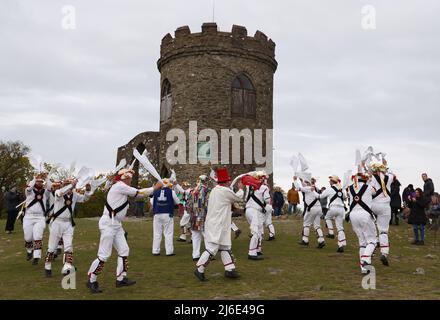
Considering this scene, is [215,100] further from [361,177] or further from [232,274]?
[232,274]

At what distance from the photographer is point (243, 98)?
84.0 ft

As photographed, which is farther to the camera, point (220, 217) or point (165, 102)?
point (165, 102)

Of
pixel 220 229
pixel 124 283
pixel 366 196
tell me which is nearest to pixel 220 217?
pixel 220 229

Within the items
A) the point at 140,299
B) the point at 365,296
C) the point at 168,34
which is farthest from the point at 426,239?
the point at 168,34

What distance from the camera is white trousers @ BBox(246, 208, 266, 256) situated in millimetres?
10438

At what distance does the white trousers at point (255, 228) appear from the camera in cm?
1044

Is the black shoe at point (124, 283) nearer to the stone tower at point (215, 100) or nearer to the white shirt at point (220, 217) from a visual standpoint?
the white shirt at point (220, 217)

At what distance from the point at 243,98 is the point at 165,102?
4.69 m

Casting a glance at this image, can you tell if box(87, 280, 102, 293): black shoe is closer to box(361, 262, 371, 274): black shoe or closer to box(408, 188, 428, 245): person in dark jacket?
box(361, 262, 371, 274): black shoe

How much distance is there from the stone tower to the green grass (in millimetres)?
11808

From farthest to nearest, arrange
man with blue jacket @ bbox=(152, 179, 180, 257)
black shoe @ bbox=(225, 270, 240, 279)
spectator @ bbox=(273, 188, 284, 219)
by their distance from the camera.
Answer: spectator @ bbox=(273, 188, 284, 219)
man with blue jacket @ bbox=(152, 179, 180, 257)
black shoe @ bbox=(225, 270, 240, 279)

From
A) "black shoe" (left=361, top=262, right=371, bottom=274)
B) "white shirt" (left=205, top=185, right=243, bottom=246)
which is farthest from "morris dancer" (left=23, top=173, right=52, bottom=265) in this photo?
"black shoe" (left=361, top=262, right=371, bottom=274)

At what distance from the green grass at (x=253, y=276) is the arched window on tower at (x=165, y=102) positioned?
14.1 m
